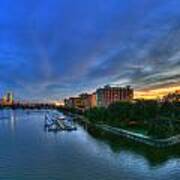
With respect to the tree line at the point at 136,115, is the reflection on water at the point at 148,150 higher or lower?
lower

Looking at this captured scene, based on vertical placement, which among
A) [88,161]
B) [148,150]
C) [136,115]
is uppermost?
[136,115]

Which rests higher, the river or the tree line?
the tree line

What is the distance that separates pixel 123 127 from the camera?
4043 inches

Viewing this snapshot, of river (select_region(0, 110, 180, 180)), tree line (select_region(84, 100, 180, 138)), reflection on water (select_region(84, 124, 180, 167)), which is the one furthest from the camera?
tree line (select_region(84, 100, 180, 138))

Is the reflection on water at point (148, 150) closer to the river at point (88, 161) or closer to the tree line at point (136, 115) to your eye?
the river at point (88, 161)

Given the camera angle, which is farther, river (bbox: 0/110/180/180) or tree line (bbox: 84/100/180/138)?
tree line (bbox: 84/100/180/138)

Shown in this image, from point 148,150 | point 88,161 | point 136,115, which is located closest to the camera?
point 88,161

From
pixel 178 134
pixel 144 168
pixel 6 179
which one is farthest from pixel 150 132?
pixel 6 179

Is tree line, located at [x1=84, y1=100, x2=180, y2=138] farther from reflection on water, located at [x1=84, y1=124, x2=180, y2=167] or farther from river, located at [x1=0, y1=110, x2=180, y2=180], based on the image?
river, located at [x1=0, y1=110, x2=180, y2=180]

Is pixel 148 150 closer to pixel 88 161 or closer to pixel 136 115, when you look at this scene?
pixel 88 161

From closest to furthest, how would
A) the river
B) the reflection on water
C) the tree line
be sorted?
the river < the reflection on water < the tree line

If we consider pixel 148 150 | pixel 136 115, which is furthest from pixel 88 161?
pixel 136 115

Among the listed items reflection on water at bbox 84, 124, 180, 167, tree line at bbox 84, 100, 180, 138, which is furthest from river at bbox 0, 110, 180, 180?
tree line at bbox 84, 100, 180, 138

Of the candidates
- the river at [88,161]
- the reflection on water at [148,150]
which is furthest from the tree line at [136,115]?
the river at [88,161]
